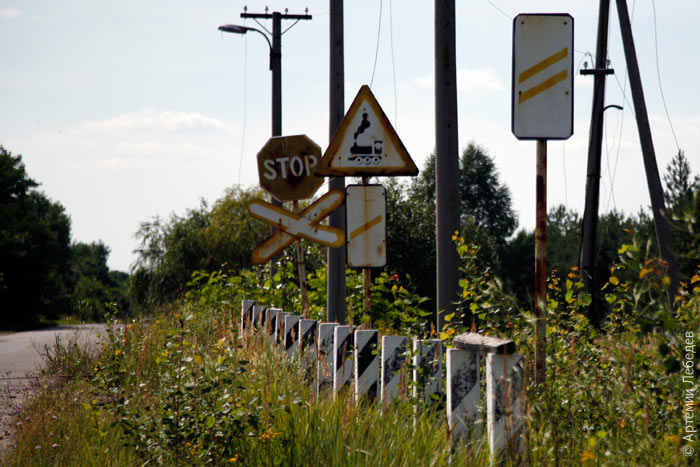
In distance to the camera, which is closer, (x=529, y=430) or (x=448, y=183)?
(x=529, y=430)

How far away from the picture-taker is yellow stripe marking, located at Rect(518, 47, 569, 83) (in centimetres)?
495

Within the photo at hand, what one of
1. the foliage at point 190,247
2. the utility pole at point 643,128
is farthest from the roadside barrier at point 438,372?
the foliage at point 190,247

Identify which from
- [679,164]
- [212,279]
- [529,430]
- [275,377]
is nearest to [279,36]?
[212,279]

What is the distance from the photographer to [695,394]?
3.94m

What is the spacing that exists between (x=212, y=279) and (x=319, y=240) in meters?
8.03

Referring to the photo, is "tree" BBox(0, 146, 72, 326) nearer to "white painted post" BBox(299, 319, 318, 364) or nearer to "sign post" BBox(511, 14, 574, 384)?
"white painted post" BBox(299, 319, 318, 364)

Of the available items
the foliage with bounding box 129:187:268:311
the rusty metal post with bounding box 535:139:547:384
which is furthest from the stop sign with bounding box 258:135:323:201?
the foliage with bounding box 129:187:268:311

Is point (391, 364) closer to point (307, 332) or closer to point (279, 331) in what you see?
point (279, 331)

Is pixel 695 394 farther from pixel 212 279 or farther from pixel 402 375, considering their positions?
pixel 212 279

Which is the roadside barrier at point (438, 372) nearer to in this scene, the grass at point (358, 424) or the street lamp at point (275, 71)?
the grass at point (358, 424)

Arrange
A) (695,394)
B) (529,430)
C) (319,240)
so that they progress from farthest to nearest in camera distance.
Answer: (319,240), (529,430), (695,394)

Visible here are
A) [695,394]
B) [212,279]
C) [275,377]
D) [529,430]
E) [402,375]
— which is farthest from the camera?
[212,279]

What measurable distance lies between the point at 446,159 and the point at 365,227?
1.06 m

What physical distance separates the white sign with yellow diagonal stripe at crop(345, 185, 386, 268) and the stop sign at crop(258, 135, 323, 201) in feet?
5.79
